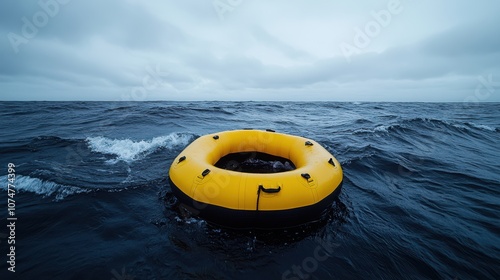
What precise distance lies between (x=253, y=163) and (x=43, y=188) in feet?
18.1

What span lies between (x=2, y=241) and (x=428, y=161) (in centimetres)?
1219

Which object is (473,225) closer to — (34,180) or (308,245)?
(308,245)

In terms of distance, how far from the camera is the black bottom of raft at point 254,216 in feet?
12.4

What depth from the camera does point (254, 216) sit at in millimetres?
3787

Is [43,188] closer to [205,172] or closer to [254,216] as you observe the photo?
[205,172]

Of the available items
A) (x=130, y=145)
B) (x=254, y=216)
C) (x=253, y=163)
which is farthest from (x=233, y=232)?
(x=130, y=145)

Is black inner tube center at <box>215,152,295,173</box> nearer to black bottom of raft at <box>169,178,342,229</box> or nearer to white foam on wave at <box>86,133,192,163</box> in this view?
black bottom of raft at <box>169,178,342,229</box>

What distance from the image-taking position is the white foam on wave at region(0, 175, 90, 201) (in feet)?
18.0

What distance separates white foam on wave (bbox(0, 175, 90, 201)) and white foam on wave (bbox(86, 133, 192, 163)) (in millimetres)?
1921

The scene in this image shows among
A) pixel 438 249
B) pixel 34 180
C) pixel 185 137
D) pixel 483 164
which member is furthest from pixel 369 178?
pixel 34 180

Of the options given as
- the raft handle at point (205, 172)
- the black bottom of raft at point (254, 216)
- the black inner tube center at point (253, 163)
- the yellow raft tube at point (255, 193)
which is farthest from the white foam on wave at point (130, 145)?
the black bottom of raft at point (254, 216)

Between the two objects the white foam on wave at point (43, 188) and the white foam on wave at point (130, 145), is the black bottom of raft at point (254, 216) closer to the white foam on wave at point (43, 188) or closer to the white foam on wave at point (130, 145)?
the white foam on wave at point (43, 188)

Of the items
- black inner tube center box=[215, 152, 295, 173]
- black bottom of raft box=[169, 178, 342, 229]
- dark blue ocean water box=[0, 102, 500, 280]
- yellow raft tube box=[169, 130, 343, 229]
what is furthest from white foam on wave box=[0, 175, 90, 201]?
black inner tube center box=[215, 152, 295, 173]

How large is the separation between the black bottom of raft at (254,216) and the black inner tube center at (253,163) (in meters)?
2.57
